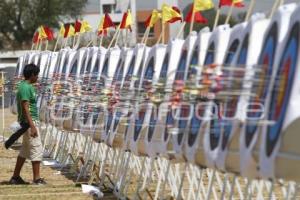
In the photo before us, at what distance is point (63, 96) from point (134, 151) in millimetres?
4704

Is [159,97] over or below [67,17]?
below

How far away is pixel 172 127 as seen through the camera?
26.6 feet

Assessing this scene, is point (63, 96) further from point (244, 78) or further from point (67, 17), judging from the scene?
point (67, 17)

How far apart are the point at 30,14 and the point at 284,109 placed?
59.0 m

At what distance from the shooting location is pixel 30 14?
63.8 metres

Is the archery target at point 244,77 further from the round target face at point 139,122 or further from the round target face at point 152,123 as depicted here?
the round target face at point 139,122

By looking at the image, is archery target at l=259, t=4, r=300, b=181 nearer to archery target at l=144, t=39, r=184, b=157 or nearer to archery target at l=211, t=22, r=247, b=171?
archery target at l=211, t=22, r=247, b=171

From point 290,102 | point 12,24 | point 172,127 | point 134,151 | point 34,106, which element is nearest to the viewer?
point 290,102

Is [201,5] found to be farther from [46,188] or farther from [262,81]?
[46,188]

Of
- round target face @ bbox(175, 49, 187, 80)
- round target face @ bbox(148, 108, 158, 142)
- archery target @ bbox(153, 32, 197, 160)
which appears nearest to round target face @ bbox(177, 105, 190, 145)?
archery target @ bbox(153, 32, 197, 160)

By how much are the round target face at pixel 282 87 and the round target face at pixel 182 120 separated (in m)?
1.64

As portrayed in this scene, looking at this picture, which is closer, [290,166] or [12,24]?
[290,166]

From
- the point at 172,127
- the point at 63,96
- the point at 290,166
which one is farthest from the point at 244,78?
the point at 63,96

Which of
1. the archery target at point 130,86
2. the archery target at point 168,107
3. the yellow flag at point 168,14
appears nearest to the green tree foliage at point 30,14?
the yellow flag at point 168,14
